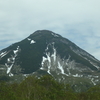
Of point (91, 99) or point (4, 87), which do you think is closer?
point (4, 87)

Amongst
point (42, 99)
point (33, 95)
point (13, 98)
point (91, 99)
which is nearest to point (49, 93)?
point (42, 99)

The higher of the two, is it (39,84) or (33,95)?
(39,84)

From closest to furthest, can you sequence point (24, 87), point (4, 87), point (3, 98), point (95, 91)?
point (3, 98) < point (4, 87) < point (24, 87) < point (95, 91)

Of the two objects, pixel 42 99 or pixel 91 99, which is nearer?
pixel 42 99

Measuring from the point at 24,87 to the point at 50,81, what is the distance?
10090 millimetres

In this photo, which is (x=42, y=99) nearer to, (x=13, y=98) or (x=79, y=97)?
(x=13, y=98)

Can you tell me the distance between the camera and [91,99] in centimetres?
6956

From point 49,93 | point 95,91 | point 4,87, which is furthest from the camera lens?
point 95,91

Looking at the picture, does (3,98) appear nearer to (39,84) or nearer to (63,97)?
(39,84)

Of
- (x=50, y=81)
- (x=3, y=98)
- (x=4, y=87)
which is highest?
(x=50, y=81)

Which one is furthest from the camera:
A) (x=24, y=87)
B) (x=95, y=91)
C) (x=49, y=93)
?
(x=95, y=91)

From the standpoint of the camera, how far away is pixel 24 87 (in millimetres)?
65750

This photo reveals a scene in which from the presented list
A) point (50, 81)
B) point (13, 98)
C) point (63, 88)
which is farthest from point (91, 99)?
point (13, 98)

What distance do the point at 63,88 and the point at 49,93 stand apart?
334 inches
